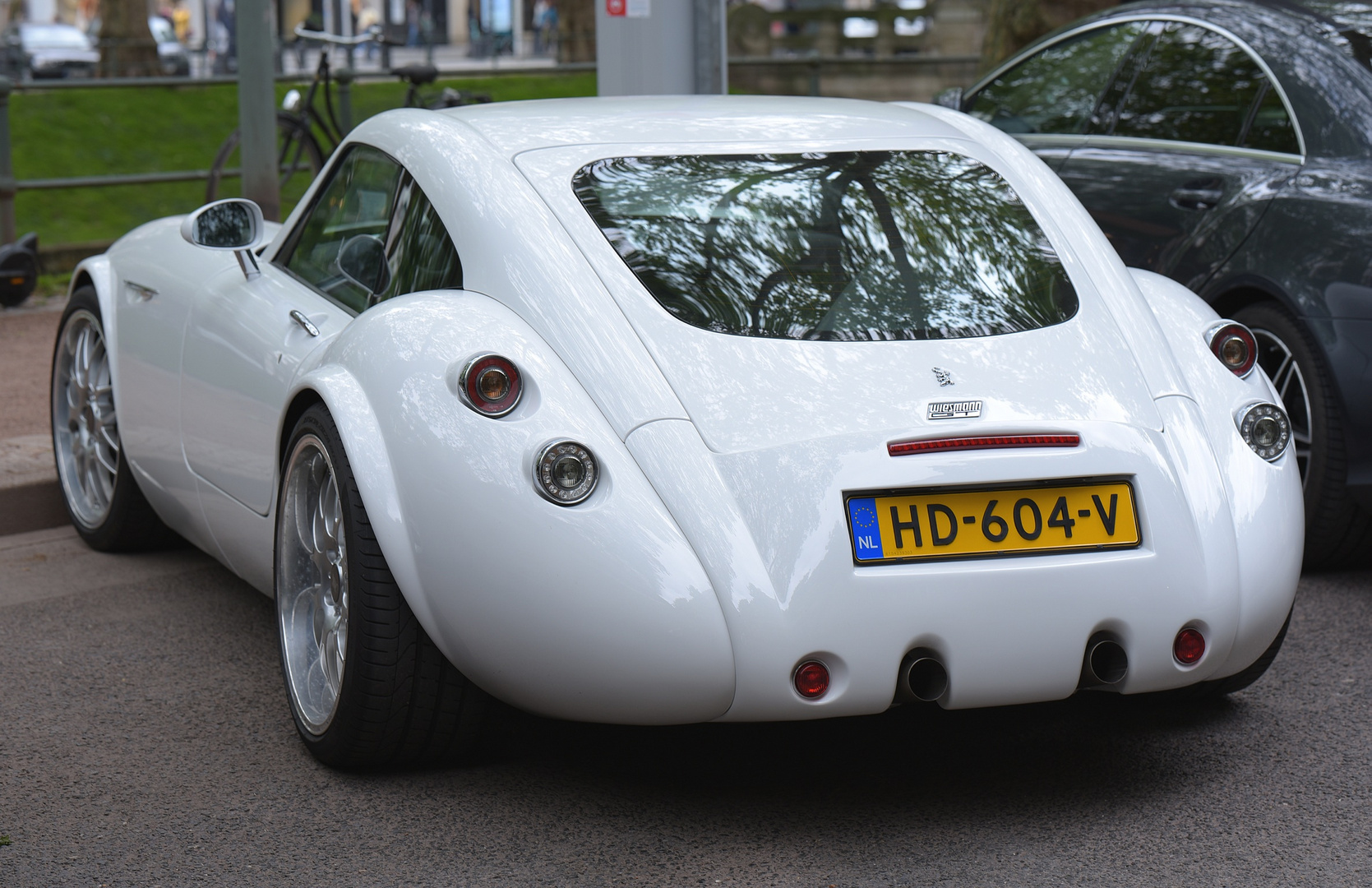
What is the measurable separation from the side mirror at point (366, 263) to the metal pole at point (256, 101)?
3569 mm

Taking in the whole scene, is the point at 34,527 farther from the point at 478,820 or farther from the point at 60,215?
the point at 60,215

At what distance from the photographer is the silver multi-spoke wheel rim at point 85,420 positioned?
5.02 m

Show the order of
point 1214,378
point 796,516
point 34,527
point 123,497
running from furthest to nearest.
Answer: point 34,527 < point 123,497 < point 1214,378 < point 796,516

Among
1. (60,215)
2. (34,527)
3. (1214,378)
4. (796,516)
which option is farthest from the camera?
(60,215)

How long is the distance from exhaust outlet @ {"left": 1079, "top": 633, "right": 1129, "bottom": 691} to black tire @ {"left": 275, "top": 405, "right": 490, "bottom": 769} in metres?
1.17

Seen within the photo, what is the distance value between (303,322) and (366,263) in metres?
0.21

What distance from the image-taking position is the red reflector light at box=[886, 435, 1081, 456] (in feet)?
9.91

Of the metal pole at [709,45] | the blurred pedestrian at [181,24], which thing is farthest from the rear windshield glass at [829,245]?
the blurred pedestrian at [181,24]

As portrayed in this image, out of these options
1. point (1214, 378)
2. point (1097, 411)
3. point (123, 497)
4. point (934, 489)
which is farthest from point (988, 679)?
point (123, 497)

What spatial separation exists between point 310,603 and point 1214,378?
1.99 meters

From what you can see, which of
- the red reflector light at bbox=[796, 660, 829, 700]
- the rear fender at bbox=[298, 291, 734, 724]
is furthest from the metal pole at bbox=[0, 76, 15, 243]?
the red reflector light at bbox=[796, 660, 829, 700]

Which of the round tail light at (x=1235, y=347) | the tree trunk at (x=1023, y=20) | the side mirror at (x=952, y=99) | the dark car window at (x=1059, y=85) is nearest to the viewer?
the round tail light at (x=1235, y=347)

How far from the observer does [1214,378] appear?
11.3ft

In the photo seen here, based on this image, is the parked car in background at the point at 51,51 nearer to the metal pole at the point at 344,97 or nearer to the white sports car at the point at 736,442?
the metal pole at the point at 344,97
